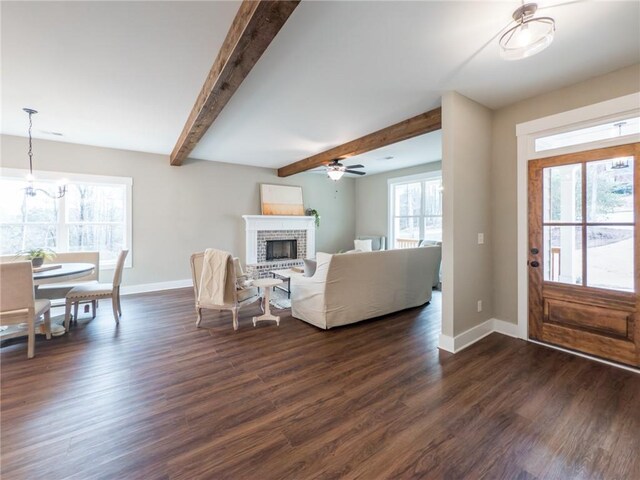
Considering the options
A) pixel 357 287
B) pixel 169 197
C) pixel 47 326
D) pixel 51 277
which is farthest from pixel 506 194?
pixel 169 197

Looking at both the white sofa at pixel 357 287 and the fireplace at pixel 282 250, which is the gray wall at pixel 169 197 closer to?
the fireplace at pixel 282 250

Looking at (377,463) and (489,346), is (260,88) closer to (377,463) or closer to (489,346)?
(377,463)

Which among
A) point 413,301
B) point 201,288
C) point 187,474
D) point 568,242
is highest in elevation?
point 568,242

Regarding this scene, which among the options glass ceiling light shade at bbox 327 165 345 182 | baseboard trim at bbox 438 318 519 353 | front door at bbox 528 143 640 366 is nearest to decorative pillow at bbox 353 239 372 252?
glass ceiling light shade at bbox 327 165 345 182

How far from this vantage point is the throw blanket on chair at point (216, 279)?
11.0 ft

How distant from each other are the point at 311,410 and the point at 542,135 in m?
3.51

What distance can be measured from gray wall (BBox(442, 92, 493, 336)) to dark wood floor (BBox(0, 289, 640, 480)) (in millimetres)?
454

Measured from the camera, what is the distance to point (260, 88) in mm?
2854

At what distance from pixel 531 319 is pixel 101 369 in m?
4.39

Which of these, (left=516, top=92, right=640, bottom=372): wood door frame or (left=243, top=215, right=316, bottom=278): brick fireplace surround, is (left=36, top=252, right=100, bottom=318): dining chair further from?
(left=516, top=92, right=640, bottom=372): wood door frame

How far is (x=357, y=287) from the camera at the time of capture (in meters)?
3.52

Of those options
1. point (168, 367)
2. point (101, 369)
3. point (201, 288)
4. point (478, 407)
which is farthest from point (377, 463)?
point (201, 288)

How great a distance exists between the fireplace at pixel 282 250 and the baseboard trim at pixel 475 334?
15.8 ft

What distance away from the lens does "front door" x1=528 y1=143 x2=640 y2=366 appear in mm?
2453
